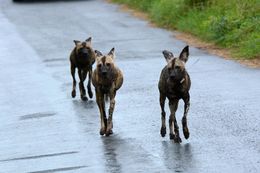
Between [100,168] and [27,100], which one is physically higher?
[100,168]

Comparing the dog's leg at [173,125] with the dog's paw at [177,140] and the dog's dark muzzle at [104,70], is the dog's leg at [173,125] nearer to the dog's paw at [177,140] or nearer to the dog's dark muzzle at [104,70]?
the dog's paw at [177,140]

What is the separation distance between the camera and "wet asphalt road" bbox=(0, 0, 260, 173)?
33.1 ft

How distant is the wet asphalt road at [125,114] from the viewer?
10.1m

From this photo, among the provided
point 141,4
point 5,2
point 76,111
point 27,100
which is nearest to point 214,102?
point 76,111

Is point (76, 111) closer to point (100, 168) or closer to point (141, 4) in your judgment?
point (100, 168)

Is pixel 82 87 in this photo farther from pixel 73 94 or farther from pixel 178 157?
pixel 178 157

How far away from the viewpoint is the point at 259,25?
66.9 feet

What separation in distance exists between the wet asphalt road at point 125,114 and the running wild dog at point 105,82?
0.72 ft

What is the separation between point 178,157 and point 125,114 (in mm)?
3399

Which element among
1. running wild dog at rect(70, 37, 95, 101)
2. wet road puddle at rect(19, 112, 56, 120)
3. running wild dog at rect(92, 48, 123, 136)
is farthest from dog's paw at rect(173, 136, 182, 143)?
running wild dog at rect(70, 37, 95, 101)

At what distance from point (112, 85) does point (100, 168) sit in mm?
2332

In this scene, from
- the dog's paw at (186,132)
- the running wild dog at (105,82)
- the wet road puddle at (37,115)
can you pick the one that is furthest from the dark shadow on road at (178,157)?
the wet road puddle at (37,115)

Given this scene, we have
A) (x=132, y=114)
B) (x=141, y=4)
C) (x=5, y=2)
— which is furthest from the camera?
(x=5, y=2)

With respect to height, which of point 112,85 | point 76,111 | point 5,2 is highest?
point 112,85
